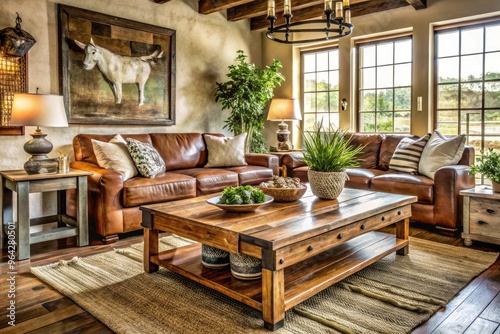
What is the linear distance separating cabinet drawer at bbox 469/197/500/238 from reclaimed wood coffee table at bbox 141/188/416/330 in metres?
0.71

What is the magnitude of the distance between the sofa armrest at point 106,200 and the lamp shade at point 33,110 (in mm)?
559

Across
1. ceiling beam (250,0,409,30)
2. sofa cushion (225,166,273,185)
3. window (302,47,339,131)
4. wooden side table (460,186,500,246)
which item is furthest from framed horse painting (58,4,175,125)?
wooden side table (460,186,500,246)

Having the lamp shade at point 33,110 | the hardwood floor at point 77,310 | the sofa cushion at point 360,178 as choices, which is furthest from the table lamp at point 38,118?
the sofa cushion at point 360,178

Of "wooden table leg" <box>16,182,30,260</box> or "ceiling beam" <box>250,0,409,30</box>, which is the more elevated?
"ceiling beam" <box>250,0,409,30</box>

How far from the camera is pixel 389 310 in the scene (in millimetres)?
2010

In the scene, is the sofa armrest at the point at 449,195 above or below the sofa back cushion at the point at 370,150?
below

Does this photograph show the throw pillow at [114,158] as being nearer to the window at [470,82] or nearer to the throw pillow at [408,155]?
the throw pillow at [408,155]

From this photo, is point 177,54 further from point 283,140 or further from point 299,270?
point 299,270

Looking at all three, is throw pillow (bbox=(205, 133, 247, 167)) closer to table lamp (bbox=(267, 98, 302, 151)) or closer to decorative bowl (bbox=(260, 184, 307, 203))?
table lamp (bbox=(267, 98, 302, 151))

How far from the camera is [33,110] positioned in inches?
117

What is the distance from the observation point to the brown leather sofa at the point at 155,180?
10.6 feet

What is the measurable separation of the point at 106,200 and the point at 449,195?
114 inches

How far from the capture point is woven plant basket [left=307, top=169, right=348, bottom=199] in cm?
256

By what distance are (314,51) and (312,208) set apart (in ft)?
12.7
